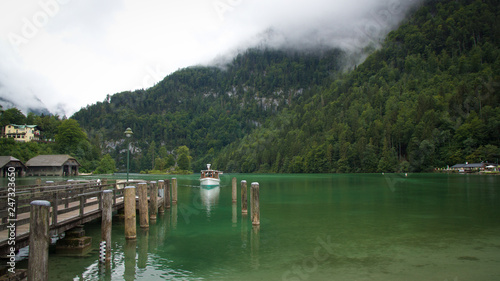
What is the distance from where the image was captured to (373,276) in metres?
11.9

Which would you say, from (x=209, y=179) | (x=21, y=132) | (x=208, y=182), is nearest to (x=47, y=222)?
(x=208, y=182)

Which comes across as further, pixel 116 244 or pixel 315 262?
pixel 116 244

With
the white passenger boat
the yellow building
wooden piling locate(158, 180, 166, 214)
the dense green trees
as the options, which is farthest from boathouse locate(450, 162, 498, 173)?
the yellow building

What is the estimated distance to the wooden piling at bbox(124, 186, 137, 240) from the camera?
1634 centimetres

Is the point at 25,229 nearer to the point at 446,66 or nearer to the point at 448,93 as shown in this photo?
the point at 448,93

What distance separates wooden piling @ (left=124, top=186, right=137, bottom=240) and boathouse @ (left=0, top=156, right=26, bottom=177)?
77.9m

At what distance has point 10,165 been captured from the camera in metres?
82.2

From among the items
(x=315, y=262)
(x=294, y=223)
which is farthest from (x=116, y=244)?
(x=294, y=223)

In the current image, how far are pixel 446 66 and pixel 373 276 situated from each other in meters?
200

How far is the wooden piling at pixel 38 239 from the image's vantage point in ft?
28.7

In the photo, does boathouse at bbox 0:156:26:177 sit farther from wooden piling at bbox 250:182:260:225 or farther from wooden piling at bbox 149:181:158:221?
wooden piling at bbox 250:182:260:225

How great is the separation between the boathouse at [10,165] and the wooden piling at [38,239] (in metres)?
84.9

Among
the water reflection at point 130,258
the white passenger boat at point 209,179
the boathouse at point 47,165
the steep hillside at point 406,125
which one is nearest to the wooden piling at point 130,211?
the water reflection at point 130,258

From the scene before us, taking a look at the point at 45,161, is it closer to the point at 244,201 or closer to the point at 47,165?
the point at 47,165
